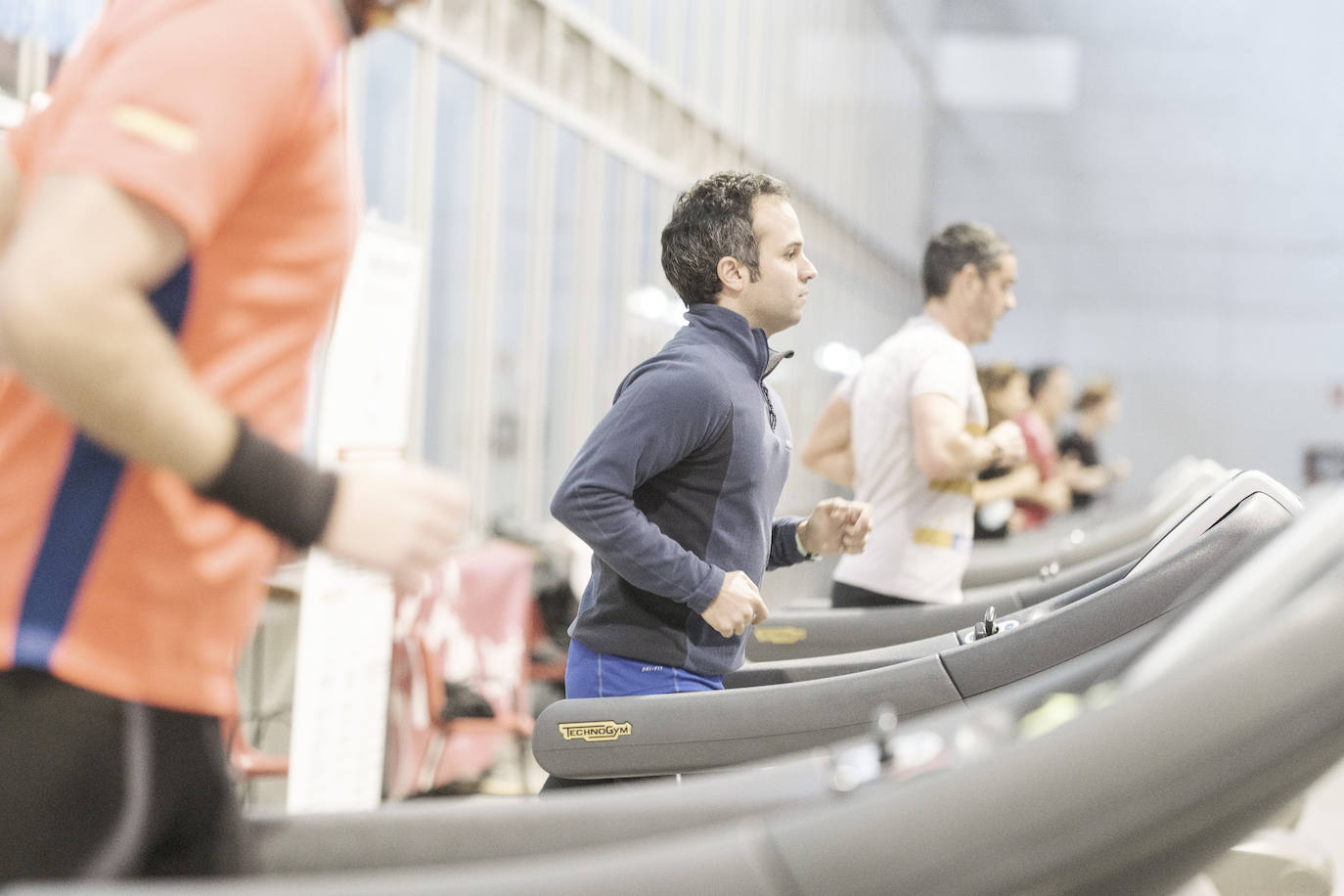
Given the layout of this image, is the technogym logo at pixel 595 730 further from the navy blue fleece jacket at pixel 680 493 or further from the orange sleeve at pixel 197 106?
the orange sleeve at pixel 197 106

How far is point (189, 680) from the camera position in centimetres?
101

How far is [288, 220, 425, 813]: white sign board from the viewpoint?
4.08m

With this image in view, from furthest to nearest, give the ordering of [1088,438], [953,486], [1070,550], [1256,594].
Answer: [1088,438] < [1070,550] < [953,486] < [1256,594]

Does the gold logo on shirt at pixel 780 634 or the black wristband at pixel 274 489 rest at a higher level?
the black wristband at pixel 274 489

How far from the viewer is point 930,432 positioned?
344 centimetres

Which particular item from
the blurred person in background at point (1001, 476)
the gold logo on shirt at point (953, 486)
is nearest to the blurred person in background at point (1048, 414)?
the blurred person in background at point (1001, 476)

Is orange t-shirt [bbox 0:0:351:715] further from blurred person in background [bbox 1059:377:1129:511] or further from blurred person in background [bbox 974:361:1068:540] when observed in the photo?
blurred person in background [bbox 1059:377:1129:511]

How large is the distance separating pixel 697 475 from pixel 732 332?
0.96 ft

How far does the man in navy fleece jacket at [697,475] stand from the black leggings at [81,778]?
1.30m

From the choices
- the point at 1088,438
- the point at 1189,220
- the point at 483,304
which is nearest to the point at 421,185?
the point at 483,304

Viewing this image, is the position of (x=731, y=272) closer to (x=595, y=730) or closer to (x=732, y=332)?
(x=732, y=332)

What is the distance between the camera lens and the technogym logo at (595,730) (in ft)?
7.12

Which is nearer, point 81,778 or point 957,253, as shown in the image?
point 81,778

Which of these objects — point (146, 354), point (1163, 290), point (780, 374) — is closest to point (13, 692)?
point (146, 354)
